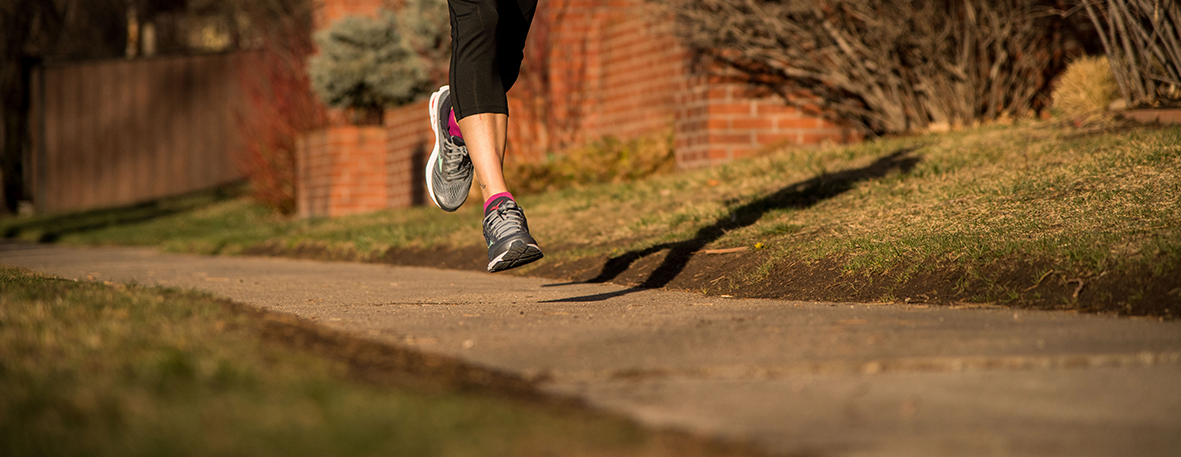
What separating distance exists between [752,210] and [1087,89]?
242 centimetres

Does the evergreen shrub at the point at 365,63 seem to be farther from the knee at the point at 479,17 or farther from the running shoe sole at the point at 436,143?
the knee at the point at 479,17

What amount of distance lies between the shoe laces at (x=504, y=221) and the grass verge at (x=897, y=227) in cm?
101

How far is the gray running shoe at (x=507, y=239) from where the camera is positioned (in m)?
3.10

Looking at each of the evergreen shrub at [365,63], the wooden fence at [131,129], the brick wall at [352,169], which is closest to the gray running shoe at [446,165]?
the evergreen shrub at [365,63]

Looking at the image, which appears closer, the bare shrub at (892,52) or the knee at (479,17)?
the knee at (479,17)

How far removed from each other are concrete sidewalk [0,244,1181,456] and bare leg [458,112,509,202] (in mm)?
429

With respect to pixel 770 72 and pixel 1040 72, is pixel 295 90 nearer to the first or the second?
pixel 770 72

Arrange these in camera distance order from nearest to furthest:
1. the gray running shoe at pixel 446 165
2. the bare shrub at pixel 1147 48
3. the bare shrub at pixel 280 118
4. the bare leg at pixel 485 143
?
the bare leg at pixel 485 143
the gray running shoe at pixel 446 165
the bare shrub at pixel 1147 48
the bare shrub at pixel 280 118

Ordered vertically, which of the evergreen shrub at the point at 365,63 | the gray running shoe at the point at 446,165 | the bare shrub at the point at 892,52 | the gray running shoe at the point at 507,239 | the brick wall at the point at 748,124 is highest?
the evergreen shrub at the point at 365,63

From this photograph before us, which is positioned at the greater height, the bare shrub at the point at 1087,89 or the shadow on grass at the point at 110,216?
the bare shrub at the point at 1087,89

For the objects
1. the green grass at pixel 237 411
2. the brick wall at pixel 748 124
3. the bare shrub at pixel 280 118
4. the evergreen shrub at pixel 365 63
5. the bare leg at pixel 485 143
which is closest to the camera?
the green grass at pixel 237 411

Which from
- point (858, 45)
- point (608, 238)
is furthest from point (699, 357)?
point (858, 45)

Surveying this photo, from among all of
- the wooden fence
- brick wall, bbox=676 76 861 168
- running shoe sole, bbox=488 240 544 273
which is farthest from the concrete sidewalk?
the wooden fence

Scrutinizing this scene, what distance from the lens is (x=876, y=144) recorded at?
6.45 metres
